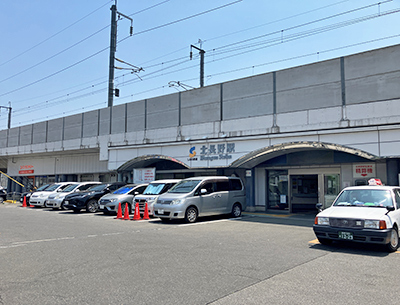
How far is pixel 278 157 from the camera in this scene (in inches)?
735

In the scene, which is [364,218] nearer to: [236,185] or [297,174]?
[236,185]

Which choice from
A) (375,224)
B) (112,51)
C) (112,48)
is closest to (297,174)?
(375,224)

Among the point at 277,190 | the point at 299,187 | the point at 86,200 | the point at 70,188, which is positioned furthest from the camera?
the point at 70,188

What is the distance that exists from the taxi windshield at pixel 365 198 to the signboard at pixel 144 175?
1426 centimetres

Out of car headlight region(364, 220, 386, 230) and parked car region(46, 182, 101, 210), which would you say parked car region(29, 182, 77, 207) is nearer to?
parked car region(46, 182, 101, 210)

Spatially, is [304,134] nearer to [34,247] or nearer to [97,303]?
[34,247]

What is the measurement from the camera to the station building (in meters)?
14.0

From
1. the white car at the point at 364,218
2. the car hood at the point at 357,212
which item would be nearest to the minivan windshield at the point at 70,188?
the white car at the point at 364,218

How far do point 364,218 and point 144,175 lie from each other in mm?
16474

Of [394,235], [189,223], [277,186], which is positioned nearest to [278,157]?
[277,186]

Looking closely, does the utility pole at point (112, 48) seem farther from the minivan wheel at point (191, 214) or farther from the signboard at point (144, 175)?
the minivan wheel at point (191, 214)

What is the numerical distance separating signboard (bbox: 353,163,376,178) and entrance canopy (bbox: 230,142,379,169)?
154cm

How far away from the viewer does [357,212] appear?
27.0 feet

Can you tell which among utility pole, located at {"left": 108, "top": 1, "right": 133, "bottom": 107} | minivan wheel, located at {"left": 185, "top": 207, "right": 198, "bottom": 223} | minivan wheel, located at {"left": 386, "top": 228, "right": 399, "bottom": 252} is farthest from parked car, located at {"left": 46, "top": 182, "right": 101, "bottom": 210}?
minivan wheel, located at {"left": 386, "top": 228, "right": 399, "bottom": 252}
